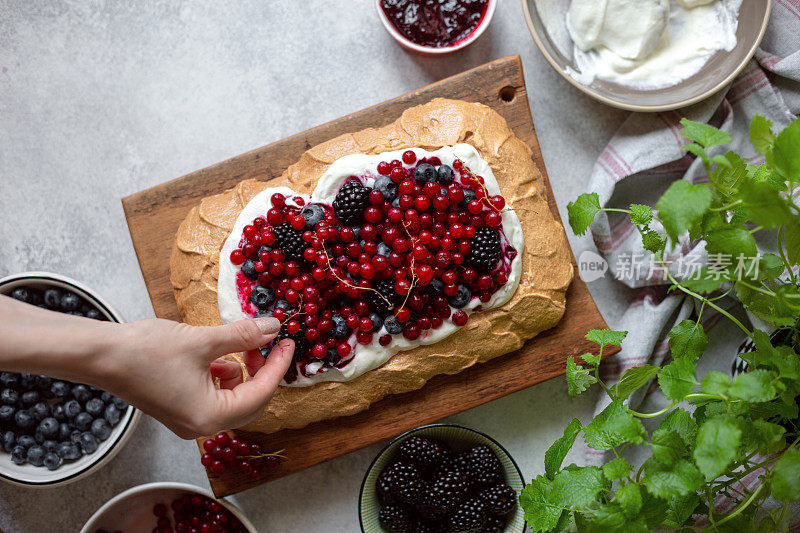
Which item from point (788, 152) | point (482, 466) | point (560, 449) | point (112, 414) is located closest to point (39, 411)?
point (112, 414)

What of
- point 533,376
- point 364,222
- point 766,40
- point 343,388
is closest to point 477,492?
point 533,376

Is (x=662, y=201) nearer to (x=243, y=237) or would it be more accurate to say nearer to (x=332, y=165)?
(x=332, y=165)

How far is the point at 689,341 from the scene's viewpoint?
1538mm

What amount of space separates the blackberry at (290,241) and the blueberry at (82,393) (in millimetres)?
905

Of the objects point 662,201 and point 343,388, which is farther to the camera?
point 343,388

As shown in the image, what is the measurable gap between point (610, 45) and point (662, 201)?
116 centimetres

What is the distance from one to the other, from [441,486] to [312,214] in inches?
39.3

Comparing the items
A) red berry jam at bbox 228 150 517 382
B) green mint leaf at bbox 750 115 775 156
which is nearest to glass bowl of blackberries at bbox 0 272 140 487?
red berry jam at bbox 228 150 517 382

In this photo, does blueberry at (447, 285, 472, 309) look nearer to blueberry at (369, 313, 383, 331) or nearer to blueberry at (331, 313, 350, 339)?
blueberry at (369, 313, 383, 331)

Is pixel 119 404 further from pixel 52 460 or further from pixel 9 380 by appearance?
pixel 9 380

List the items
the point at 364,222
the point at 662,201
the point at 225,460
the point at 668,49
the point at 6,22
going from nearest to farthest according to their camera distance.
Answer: the point at 662,201 < the point at 364,222 < the point at 225,460 < the point at 668,49 < the point at 6,22

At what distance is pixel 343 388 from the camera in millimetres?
1976

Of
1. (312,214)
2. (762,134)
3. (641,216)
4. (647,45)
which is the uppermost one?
(762,134)

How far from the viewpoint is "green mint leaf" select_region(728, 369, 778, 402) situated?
4.02 feet
